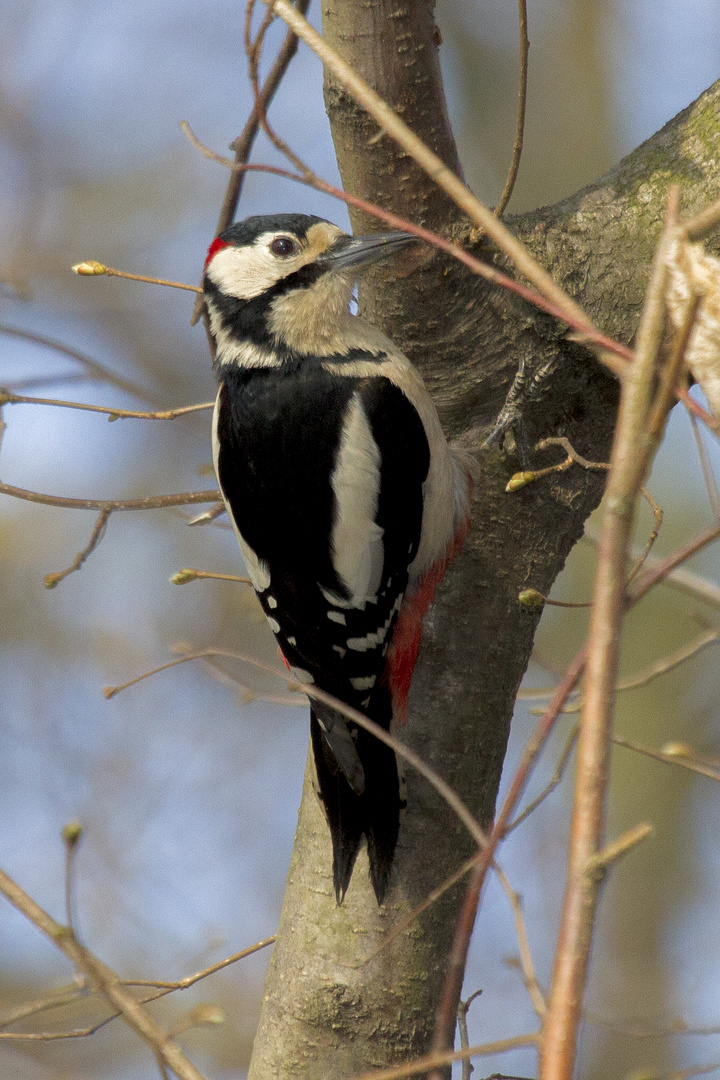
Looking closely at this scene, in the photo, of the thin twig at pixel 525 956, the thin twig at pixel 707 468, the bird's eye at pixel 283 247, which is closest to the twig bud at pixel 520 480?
the bird's eye at pixel 283 247

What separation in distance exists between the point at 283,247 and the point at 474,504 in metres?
0.91

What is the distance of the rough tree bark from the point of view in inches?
92.4

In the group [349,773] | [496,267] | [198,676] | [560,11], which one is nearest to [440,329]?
[496,267]

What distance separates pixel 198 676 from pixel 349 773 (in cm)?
467

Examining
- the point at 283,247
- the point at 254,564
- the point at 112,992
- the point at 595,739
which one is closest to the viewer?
the point at 595,739

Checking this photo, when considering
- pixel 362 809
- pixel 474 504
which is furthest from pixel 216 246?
pixel 362 809

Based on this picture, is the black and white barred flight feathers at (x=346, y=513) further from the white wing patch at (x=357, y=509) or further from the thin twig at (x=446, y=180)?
the thin twig at (x=446, y=180)

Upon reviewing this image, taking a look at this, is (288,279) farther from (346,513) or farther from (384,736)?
(384,736)

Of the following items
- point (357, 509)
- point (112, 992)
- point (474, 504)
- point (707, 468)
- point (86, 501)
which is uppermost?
point (86, 501)

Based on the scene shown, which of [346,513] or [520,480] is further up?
[346,513]

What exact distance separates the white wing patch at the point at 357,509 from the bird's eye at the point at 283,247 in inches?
20.0

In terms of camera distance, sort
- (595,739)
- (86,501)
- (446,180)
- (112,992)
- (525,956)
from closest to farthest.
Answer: (595,739) < (525,956) < (112,992) < (446,180) < (86,501)

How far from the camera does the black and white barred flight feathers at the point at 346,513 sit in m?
2.71

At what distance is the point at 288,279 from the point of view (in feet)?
9.77
